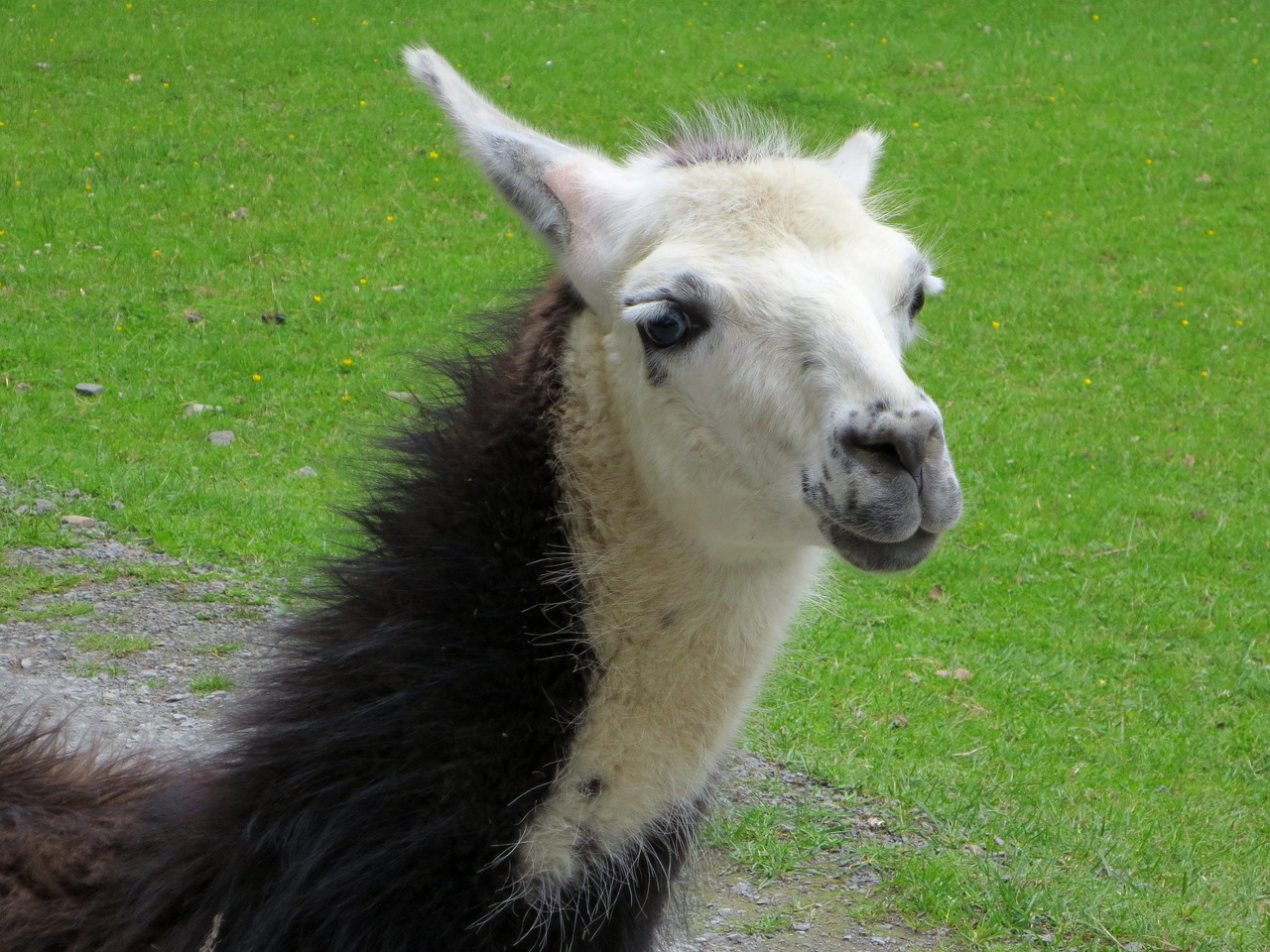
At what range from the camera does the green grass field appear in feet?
17.8

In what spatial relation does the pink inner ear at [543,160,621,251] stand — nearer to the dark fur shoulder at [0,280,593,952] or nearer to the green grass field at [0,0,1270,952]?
the dark fur shoulder at [0,280,593,952]

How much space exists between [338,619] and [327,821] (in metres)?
0.44

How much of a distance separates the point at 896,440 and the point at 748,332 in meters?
0.41

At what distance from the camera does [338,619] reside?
111 inches

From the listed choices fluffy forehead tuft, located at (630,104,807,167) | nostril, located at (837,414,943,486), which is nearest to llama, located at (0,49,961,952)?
nostril, located at (837,414,943,486)

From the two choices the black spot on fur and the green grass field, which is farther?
the green grass field

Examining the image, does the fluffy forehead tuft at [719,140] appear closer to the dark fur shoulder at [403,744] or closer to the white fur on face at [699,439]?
the white fur on face at [699,439]

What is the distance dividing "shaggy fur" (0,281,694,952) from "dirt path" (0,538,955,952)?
1.16 feet

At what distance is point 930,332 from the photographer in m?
12.6

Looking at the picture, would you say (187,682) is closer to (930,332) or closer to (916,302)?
(916,302)

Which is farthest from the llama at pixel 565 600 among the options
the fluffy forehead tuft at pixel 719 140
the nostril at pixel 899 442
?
the fluffy forehead tuft at pixel 719 140

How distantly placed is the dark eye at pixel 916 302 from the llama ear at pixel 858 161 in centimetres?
42

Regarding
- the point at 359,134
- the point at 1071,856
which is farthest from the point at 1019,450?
the point at 359,134

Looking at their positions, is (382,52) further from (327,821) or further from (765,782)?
(327,821)
